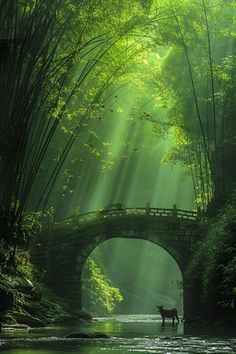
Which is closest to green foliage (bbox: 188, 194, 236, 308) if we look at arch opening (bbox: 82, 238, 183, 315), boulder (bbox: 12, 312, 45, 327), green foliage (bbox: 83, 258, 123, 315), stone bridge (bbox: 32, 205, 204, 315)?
boulder (bbox: 12, 312, 45, 327)

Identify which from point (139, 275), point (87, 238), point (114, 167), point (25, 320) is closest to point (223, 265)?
point (25, 320)

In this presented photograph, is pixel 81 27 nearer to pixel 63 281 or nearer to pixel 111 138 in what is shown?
pixel 63 281

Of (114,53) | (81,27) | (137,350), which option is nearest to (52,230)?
(114,53)

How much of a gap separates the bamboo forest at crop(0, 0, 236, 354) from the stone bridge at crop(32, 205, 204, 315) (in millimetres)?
39

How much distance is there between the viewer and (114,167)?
32156 mm

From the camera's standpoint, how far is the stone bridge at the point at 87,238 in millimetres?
21562

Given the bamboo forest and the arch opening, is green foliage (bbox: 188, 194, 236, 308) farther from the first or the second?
the arch opening

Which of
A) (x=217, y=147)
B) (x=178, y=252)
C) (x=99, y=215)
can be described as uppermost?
(x=217, y=147)

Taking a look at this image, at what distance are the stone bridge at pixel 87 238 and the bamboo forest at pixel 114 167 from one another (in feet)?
0.13

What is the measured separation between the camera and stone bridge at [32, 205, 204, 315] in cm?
2156

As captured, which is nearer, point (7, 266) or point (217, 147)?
point (7, 266)

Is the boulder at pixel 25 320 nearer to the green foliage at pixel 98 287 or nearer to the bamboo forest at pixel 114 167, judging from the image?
the bamboo forest at pixel 114 167

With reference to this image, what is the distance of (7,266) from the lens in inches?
417

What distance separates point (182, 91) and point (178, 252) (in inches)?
241
